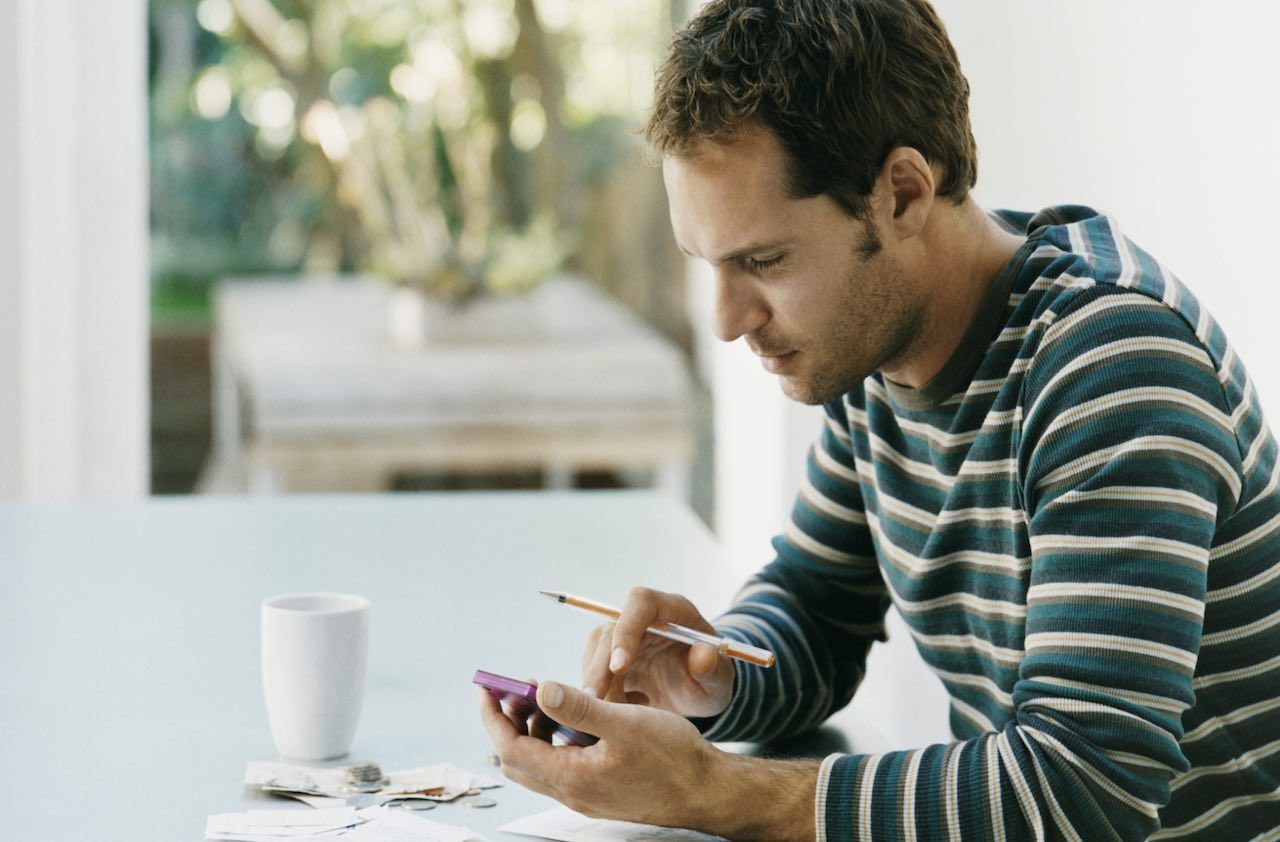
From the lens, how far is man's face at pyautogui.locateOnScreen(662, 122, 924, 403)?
1054mm

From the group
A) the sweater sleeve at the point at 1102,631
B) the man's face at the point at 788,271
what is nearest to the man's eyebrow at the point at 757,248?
the man's face at the point at 788,271

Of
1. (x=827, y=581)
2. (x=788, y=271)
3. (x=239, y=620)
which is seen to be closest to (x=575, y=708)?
(x=788, y=271)

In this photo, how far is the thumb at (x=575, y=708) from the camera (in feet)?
2.86

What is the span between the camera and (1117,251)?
3.41ft

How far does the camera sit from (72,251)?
3.60m

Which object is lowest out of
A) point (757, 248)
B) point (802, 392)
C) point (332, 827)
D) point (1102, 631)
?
point (332, 827)

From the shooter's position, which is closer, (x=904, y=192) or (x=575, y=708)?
(x=575, y=708)

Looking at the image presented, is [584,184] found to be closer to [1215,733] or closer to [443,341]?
[443,341]

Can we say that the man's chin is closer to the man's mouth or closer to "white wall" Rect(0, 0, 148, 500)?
the man's mouth

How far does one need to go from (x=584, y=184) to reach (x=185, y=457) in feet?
5.72

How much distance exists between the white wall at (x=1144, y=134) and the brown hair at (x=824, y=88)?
387 mm

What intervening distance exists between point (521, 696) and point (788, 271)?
14.5 inches

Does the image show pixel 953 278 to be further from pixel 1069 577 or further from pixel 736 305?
pixel 1069 577

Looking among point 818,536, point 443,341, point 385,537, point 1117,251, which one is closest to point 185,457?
point 443,341
